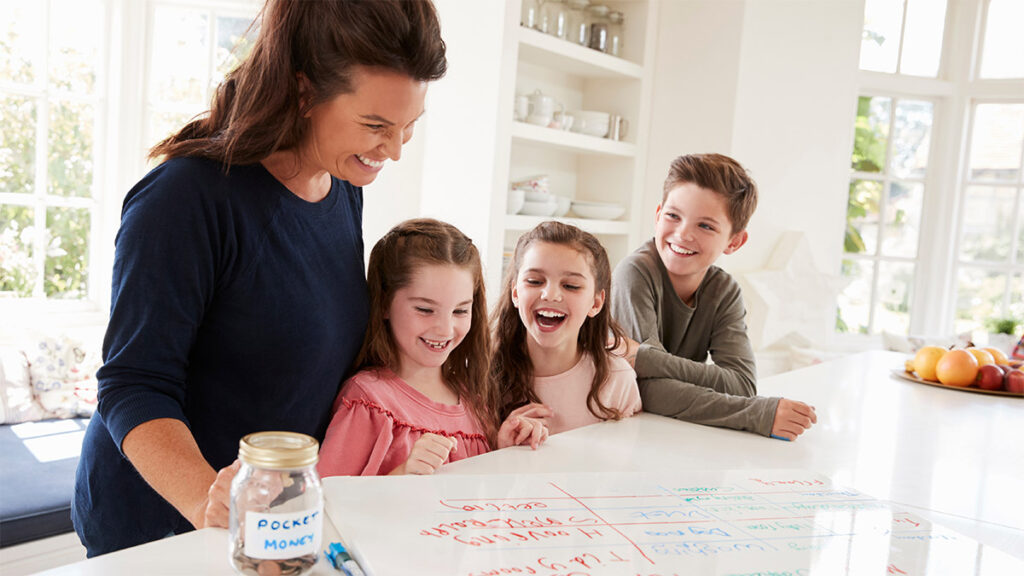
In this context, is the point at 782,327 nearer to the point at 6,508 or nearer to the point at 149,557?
the point at 6,508

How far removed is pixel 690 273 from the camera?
72.5 inches

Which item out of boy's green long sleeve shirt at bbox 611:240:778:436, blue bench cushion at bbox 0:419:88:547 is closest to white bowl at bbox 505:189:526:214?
boy's green long sleeve shirt at bbox 611:240:778:436

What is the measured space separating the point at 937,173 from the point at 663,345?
145 inches

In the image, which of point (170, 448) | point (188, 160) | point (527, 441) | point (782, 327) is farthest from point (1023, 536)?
point (782, 327)

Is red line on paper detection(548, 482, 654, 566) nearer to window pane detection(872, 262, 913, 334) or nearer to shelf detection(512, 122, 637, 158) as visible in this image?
shelf detection(512, 122, 637, 158)

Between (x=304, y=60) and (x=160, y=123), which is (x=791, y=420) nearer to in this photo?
(x=304, y=60)

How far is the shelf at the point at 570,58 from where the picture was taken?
3.49 meters

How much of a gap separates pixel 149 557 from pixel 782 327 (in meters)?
3.93

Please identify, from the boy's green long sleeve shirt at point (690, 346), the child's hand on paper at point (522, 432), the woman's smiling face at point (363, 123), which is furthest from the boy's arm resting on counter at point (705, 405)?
the woman's smiling face at point (363, 123)

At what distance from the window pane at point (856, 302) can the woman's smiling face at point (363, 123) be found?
429 cm

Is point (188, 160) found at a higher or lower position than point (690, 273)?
higher

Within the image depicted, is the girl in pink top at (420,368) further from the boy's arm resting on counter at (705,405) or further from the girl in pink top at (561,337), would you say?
the boy's arm resting on counter at (705,405)

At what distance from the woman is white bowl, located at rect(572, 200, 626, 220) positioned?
2881mm

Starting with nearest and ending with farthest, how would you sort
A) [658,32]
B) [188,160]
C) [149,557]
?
[149,557], [188,160], [658,32]
